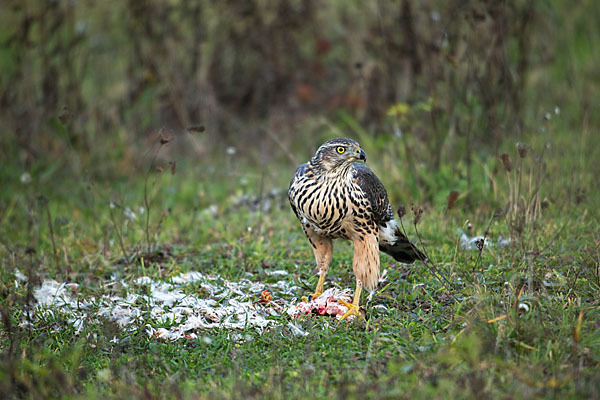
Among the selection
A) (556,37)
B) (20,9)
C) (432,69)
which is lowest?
(432,69)

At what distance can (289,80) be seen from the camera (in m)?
9.34

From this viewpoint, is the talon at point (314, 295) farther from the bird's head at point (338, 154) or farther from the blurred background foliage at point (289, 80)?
the blurred background foliage at point (289, 80)

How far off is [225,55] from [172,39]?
119 centimetres

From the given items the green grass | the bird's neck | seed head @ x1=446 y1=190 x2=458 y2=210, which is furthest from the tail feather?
seed head @ x1=446 y1=190 x2=458 y2=210

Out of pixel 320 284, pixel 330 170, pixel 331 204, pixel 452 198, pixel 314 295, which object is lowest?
pixel 314 295

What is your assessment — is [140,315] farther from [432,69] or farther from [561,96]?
[561,96]

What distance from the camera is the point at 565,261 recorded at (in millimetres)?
4445

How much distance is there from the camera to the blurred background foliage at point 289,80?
6418mm

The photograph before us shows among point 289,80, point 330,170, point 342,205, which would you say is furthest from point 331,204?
point 289,80

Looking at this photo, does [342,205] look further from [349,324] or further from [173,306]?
[173,306]

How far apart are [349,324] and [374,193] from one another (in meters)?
0.96

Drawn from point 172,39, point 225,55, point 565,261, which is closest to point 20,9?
point 172,39

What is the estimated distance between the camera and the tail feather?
4.56m

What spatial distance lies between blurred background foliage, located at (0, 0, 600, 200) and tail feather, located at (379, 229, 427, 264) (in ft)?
4.68
